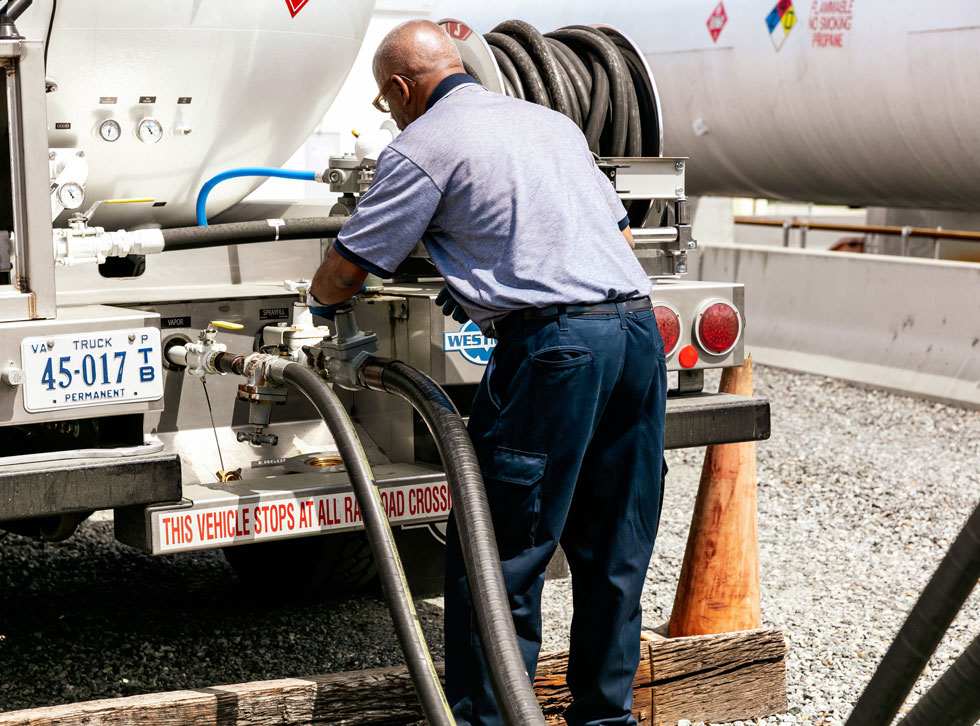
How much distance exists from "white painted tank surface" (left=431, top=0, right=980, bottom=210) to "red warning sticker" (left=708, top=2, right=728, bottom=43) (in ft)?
0.05

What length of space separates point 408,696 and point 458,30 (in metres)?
1.96

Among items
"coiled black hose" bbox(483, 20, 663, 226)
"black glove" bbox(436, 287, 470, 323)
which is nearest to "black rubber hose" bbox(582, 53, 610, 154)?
"coiled black hose" bbox(483, 20, 663, 226)

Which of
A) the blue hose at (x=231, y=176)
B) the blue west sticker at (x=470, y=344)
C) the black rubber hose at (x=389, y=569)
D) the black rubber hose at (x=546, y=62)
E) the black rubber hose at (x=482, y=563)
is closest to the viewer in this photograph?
the black rubber hose at (x=482, y=563)

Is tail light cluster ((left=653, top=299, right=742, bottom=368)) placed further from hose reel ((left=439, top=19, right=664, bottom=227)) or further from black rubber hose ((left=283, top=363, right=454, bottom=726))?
black rubber hose ((left=283, top=363, right=454, bottom=726))

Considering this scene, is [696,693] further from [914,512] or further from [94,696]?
[914,512]

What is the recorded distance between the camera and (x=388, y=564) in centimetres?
298

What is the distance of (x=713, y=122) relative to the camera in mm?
11305

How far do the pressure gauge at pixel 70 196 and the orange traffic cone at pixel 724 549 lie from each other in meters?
1.89

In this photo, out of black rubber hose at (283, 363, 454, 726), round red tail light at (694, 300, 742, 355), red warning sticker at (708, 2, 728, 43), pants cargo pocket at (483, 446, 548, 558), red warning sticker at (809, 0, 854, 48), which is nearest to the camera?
black rubber hose at (283, 363, 454, 726)

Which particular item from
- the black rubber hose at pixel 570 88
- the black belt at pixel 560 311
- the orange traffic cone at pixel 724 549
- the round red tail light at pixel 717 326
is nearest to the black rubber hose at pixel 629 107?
the black rubber hose at pixel 570 88

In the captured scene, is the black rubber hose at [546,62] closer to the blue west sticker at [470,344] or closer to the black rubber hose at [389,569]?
the blue west sticker at [470,344]

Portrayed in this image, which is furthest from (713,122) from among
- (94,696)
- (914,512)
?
(94,696)

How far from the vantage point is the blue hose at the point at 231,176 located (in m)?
4.21

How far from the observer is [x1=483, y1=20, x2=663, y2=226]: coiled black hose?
4.10 metres
